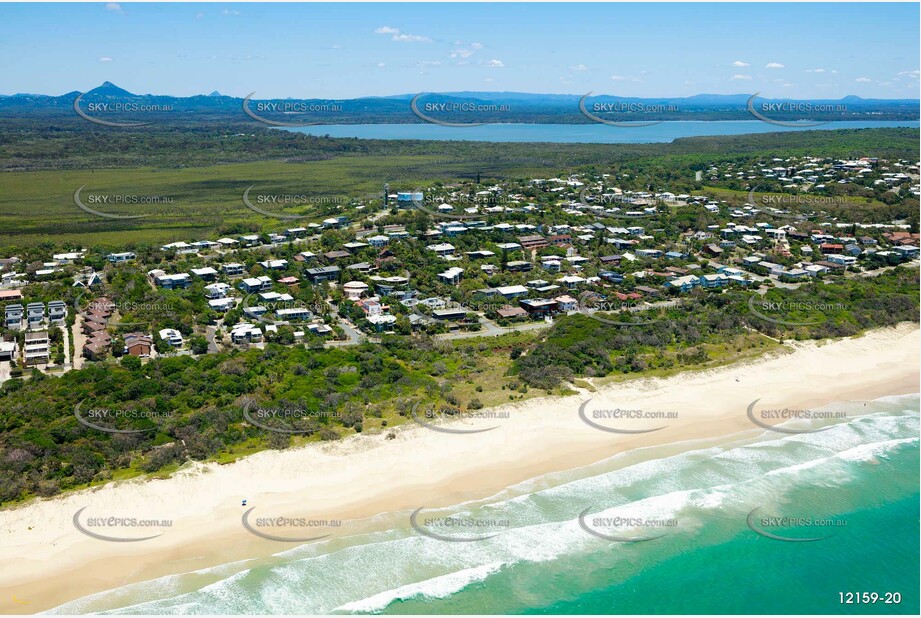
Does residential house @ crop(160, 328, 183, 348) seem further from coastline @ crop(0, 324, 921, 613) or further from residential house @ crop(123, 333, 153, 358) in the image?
coastline @ crop(0, 324, 921, 613)

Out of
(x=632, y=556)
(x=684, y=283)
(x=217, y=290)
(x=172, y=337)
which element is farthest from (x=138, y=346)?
(x=684, y=283)

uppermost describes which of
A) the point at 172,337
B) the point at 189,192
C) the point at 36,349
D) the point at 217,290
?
the point at 189,192

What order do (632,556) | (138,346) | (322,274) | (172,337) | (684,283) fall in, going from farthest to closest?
(322,274)
(684,283)
(172,337)
(138,346)
(632,556)

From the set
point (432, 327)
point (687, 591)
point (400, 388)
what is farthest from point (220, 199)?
point (687, 591)

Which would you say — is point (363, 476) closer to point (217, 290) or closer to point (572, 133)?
point (217, 290)

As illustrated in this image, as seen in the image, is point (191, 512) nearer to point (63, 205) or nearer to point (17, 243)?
point (17, 243)

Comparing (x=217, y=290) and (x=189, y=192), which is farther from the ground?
(x=189, y=192)

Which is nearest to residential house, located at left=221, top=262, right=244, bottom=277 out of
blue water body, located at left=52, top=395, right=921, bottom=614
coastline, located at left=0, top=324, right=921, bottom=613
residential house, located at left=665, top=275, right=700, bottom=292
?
coastline, located at left=0, top=324, right=921, bottom=613
